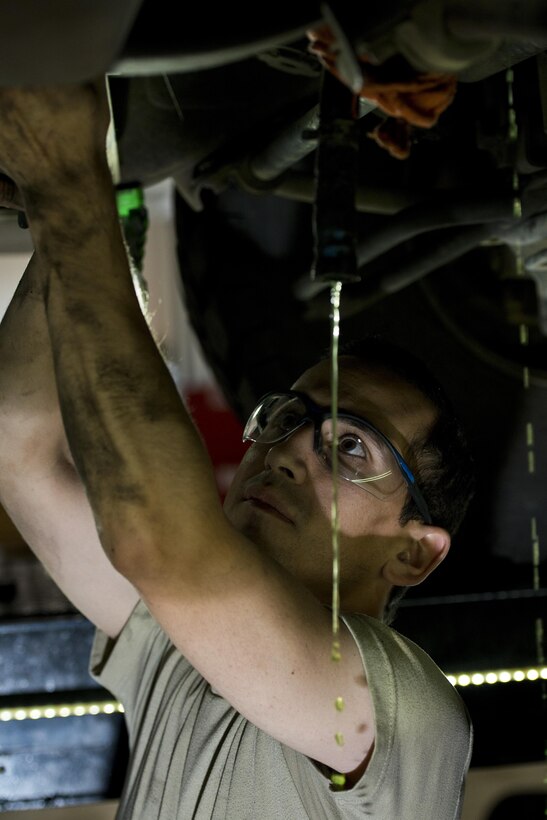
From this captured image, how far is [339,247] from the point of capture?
0.77 meters

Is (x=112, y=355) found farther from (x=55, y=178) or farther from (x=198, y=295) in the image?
(x=198, y=295)

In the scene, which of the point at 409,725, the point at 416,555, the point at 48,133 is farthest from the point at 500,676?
the point at 48,133

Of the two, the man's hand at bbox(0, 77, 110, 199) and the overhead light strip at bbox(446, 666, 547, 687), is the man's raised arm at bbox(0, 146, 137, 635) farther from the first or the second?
the overhead light strip at bbox(446, 666, 547, 687)

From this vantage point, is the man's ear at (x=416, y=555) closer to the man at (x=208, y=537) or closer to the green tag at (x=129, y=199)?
the man at (x=208, y=537)

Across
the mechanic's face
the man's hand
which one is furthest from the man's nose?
the man's hand

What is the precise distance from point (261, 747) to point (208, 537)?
0.31 m

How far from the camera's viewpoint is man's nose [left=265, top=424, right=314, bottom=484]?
1.09 meters

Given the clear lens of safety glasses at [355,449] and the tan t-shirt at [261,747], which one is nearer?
the tan t-shirt at [261,747]

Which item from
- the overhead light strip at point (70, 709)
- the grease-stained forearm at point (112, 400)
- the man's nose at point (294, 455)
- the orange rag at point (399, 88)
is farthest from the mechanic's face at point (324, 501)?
the overhead light strip at point (70, 709)

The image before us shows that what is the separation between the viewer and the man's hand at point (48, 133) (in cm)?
74

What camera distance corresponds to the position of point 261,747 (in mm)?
974

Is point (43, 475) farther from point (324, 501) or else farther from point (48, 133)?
point (48, 133)

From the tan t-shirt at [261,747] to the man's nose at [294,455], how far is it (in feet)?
0.67

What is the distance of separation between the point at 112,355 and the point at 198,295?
1074mm
